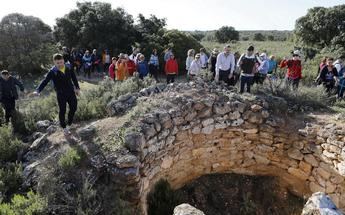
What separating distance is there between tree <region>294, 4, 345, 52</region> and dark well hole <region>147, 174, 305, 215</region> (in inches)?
653

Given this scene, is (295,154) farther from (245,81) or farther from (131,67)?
(131,67)

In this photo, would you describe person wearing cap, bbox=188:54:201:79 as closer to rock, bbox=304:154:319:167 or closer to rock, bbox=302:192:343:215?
rock, bbox=304:154:319:167

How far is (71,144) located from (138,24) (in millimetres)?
12305

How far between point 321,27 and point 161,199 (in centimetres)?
2007

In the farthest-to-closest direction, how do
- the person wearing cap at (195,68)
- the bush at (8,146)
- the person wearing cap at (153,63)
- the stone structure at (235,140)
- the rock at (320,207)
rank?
the person wearing cap at (153,63)
the person wearing cap at (195,68)
the stone structure at (235,140)
the bush at (8,146)
the rock at (320,207)

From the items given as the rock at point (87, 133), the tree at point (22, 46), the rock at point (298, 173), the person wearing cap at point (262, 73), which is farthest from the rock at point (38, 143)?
the tree at point (22, 46)

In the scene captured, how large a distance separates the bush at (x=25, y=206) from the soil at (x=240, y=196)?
383cm

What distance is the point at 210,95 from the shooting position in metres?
8.09

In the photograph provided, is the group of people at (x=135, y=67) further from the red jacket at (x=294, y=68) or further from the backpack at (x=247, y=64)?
the red jacket at (x=294, y=68)

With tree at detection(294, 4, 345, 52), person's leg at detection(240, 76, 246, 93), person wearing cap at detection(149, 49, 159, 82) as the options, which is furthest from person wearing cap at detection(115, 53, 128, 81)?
tree at detection(294, 4, 345, 52)

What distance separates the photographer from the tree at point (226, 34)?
32.8m

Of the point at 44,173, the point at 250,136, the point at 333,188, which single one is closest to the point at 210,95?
the point at 250,136

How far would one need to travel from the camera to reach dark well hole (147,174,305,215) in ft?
26.1

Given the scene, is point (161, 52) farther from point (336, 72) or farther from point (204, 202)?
point (204, 202)
